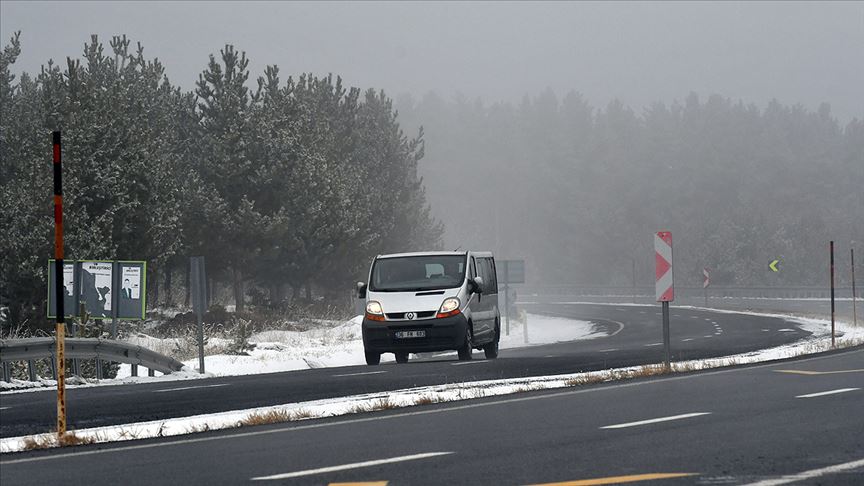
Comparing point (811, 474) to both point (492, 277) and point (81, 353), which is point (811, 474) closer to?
point (81, 353)

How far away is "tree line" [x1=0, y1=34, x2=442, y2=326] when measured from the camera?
136 feet

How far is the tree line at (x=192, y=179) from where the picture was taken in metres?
41.5

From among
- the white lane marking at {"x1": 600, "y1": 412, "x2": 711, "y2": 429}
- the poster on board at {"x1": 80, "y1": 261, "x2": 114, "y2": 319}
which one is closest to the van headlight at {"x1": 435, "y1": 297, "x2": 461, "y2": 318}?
the poster on board at {"x1": 80, "y1": 261, "x2": 114, "y2": 319}

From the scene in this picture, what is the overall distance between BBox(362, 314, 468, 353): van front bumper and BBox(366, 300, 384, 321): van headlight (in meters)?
0.07

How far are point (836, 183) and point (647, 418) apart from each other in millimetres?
158448

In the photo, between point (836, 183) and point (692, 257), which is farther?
point (836, 183)

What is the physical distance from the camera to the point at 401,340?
24.2 m

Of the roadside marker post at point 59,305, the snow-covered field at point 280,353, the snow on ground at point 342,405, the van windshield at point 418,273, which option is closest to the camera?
the roadside marker post at point 59,305

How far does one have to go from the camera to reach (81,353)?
69.3 feet

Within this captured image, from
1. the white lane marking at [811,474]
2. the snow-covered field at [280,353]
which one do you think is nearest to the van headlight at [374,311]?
the snow-covered field at [280,353]

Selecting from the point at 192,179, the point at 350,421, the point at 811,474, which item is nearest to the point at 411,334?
the point at 350,421

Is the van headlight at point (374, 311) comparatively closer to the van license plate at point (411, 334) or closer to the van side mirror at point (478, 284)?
the van license plate at point (411, 334)

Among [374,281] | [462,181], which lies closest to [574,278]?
[462,181]

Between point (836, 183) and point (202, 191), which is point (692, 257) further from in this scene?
point (202, 191)
